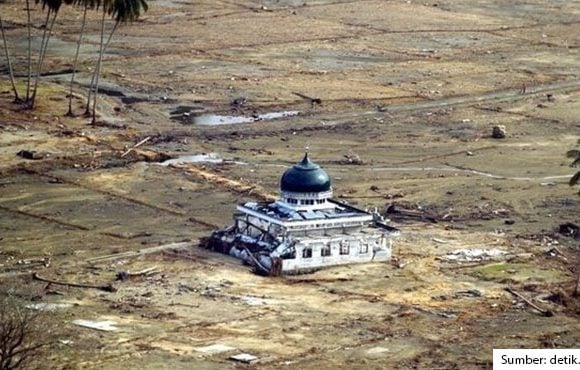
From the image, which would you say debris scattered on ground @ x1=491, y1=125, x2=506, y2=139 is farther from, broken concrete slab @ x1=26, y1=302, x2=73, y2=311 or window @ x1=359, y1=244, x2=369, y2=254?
broken concrete slab @ x1=26, y1=302, x2=73, y2=311

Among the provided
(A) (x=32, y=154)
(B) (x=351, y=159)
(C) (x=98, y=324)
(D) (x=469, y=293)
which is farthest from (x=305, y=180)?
(A) (x=32, y=154)

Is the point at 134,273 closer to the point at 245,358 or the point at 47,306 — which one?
the point at 47,306

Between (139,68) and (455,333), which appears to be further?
(139,68)

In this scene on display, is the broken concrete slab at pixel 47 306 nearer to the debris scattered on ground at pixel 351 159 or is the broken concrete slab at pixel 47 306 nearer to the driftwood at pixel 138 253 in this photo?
the driftwood at pixel 138 253

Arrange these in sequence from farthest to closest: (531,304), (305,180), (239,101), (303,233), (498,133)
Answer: (239,101) < (498,133) < (305,180) < (303,233) < (531,304)

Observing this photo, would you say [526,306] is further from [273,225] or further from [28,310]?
[28,310]

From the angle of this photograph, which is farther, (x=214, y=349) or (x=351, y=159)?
(x=351, y=159)

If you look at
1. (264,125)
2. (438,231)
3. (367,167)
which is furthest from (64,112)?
(438,231)
